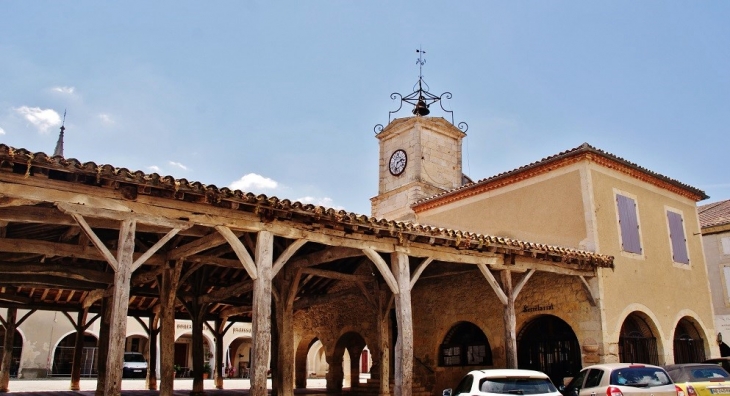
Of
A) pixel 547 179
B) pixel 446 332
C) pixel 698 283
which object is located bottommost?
pixel 446 332

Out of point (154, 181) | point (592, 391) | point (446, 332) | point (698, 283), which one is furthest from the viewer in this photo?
point (698, 283)

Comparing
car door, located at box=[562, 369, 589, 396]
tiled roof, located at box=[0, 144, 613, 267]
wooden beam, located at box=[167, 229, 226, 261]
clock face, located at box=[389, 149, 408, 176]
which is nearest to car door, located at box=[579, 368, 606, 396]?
car door, located at box=[562, 369, 589, 396]

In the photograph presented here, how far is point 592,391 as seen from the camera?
26.6 ft

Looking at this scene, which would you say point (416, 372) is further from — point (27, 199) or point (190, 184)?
point (27, 199)

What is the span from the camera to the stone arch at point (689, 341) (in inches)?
585

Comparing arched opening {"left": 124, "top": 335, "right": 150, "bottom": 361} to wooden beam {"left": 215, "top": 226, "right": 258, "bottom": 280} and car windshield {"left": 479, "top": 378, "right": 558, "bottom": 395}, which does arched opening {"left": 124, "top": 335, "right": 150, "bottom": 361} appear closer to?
wooden beam {"left": 215, "top": 226, "right": 258, "bottom": 280}

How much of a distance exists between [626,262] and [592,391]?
626cm

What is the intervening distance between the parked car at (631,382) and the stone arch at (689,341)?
25.4 feet

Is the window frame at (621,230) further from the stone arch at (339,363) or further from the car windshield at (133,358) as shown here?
the car windshield at (133,358)

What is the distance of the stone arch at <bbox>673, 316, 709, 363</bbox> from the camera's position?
1486 cm

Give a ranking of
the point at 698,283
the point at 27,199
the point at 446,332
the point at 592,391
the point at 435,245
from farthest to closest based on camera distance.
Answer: the point at 698,283, the point at 446,332, the point at 435,245, the point at 592,391, the point at 27,199

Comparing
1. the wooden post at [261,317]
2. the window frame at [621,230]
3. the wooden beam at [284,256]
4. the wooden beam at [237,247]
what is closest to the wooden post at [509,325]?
the window frame at [621,230]

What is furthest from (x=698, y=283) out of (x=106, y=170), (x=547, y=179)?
(x=106, y=170)

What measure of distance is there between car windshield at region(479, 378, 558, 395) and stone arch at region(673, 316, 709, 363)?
9273mm
